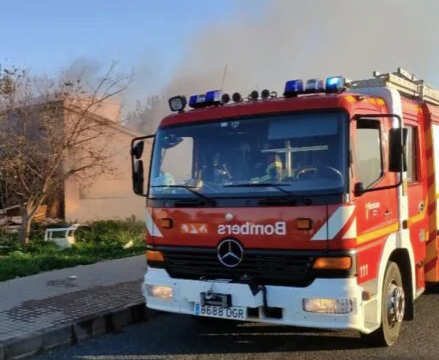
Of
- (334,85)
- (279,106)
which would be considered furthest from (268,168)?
(334,85)

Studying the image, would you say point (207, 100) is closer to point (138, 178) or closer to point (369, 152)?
point (138, 178)

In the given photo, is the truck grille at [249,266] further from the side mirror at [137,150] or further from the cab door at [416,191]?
the cab door at [416,191]

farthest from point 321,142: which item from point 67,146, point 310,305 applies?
point 67,146

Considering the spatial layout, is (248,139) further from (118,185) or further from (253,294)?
(118,185)

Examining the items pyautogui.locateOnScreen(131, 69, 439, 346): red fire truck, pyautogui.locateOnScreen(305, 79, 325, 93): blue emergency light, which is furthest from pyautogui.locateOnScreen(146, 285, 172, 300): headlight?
pyautogui.locateOnScreen(305, 79, 325, 93): blue emergency light

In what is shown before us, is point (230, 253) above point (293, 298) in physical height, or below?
above

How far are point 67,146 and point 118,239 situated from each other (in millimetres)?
2311

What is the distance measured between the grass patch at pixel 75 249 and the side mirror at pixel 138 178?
365 cm

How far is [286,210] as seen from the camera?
4.79 meters

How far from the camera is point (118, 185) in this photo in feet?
56.4

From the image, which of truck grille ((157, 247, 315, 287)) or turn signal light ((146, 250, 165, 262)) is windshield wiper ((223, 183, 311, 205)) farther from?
turn signal light ((146, 250, 165, 262))

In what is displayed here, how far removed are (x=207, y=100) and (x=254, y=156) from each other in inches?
36.4

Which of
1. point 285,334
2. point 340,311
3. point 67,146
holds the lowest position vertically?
point 285,334

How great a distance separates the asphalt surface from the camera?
5293 mm
